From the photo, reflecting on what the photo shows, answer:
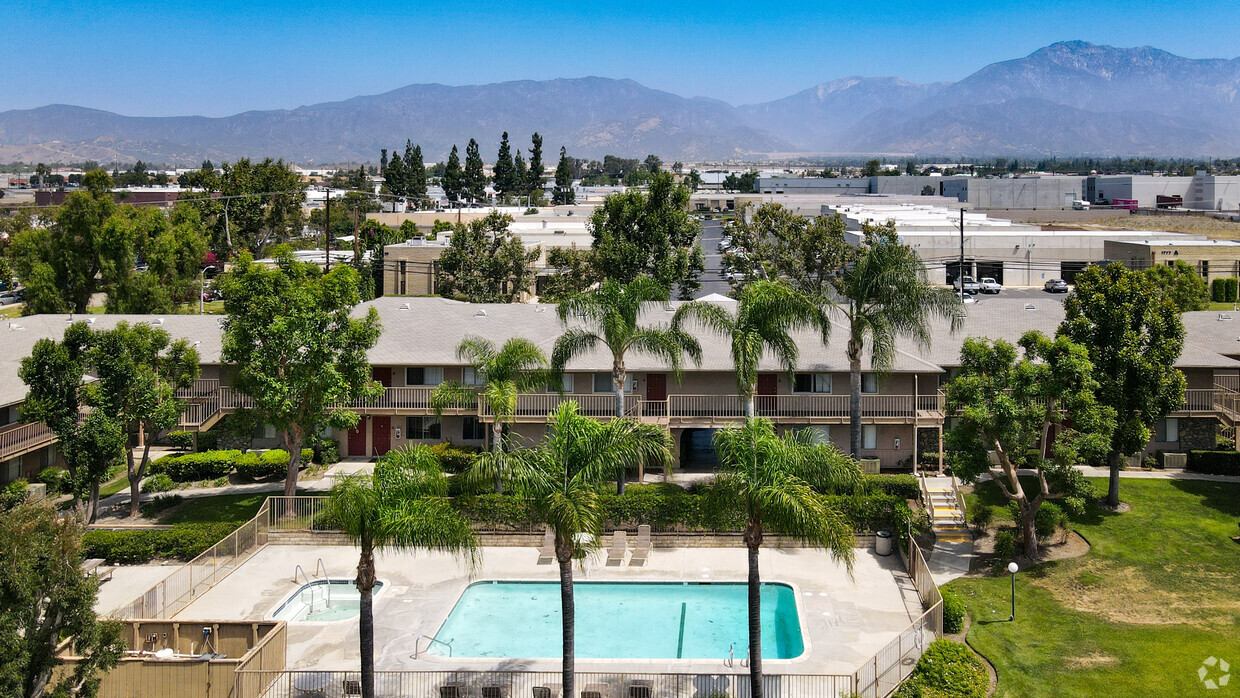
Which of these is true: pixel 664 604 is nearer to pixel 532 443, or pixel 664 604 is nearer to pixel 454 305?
pixel 532 443

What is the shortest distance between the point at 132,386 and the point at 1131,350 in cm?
3202

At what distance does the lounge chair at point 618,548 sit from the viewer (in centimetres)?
3291

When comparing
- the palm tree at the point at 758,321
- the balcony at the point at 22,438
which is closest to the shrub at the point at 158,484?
the balcony at the point at 22,438

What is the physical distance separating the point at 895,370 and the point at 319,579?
21876mm

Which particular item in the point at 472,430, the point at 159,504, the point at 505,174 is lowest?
the point at 159,504

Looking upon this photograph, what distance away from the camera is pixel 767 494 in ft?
69.9

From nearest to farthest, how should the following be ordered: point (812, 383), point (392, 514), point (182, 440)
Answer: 1. point (392, 514)
2. point (812, 383)
3. point (182, 440)

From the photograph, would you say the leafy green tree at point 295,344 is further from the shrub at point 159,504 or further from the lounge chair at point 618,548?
the lounge chair at point 618,548

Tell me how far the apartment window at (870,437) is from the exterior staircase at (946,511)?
12.1 ft

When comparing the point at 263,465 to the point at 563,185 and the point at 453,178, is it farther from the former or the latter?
the point at 563,185

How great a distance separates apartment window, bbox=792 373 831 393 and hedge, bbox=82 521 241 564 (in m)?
21.4

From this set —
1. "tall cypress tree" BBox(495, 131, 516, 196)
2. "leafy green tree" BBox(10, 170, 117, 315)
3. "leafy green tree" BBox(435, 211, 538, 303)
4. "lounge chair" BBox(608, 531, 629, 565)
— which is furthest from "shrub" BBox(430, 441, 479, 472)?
"tall cypress tree" BBox(495, 131, 516, 196)

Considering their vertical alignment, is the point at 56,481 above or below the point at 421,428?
below

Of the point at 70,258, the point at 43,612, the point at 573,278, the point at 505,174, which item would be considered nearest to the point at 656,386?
the point at 43,612
